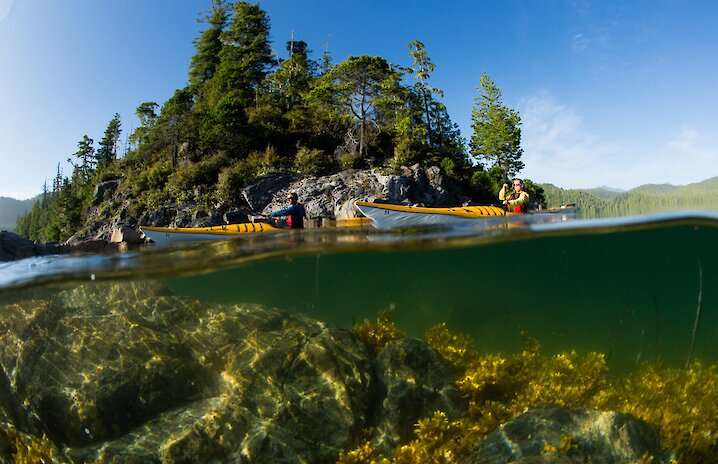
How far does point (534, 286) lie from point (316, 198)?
24531 millimetres

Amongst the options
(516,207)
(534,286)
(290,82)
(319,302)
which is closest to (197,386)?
(319,302)

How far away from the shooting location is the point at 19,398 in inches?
249

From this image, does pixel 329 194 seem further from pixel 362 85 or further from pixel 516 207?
pixel 516 207

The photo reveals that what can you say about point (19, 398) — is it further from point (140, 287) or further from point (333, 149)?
point (333, 149)

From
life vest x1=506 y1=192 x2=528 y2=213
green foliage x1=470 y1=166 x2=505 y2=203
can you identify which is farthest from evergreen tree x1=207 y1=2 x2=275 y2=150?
life vest x1=506 y1=192 x2=528 y2=213

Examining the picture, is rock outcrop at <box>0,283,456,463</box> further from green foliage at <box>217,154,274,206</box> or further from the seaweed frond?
green foliage at <box>217,154,274,206</box>

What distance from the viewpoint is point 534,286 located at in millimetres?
12992

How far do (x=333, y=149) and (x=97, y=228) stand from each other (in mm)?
27266

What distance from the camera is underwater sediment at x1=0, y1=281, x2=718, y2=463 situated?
5562 mm

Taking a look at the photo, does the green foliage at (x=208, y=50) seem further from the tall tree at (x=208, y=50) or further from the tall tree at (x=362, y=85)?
the tall tree at (x=362, y=85)

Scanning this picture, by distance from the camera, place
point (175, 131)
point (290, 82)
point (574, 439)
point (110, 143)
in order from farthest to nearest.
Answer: point (110, 143), point (290, 82), point (175, 131), point (574, 439)

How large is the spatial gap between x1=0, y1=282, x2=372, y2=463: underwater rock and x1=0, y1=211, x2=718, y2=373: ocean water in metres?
2.29

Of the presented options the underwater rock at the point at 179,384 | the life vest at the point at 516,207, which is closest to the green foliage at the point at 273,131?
the life vest at the point at 516,207

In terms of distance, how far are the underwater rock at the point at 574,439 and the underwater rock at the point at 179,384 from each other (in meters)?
2.07
